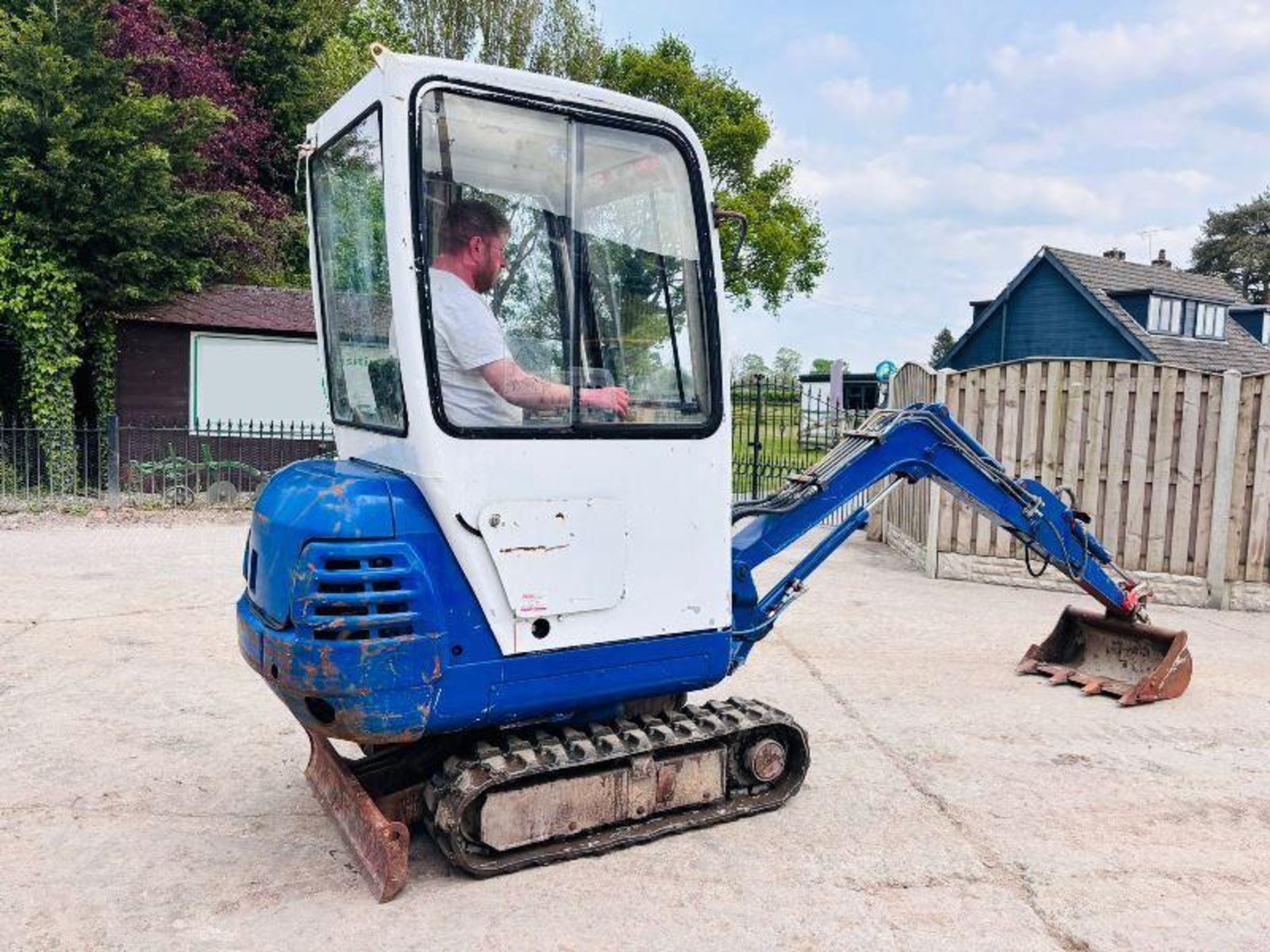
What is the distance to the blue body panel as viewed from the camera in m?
3.20

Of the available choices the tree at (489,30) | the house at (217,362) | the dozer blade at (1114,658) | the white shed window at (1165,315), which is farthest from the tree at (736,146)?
the dozer blade at (1114,658)

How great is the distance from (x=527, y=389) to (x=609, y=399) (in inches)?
12.5

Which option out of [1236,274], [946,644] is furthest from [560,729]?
[1236,274]

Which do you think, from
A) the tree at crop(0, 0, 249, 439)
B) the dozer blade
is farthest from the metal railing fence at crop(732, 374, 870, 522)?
the tree at crop(0, 0, 249, 439)

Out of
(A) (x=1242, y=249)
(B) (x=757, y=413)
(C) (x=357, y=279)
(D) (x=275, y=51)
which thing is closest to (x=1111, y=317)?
(B) (x=757, y=413)

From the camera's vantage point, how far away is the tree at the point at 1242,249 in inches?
1893

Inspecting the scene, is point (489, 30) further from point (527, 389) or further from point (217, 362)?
point (527, 389)

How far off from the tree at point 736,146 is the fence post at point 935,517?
70.6 ft

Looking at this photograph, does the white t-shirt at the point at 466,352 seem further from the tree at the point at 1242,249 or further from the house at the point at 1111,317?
the tree at the point at 1242,249

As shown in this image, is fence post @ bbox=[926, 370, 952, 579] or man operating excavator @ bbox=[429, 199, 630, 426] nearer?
man operating excavator @ bbox=[429, 199, 630, 426]

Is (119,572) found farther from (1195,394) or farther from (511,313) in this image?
(1195,394)

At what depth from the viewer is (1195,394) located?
27.7ft

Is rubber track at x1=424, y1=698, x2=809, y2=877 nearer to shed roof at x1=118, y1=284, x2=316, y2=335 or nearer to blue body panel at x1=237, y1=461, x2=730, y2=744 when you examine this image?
blue body panel at x1=237, y1=461, x2=730, y2=744

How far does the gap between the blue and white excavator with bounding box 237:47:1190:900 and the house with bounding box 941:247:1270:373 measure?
21.7m
